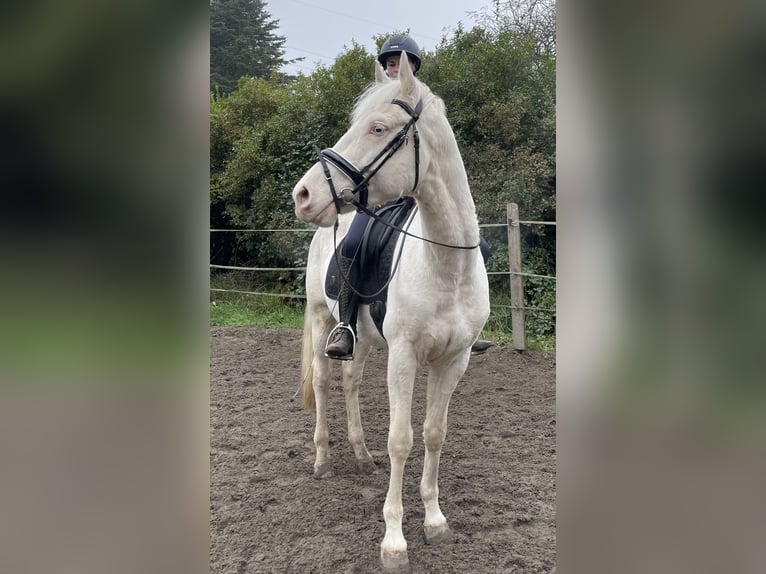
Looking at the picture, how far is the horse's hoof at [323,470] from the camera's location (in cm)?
318

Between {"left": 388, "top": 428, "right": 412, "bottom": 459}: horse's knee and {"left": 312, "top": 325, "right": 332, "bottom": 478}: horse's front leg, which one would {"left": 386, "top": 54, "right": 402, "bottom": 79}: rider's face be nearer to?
{"left": 312, "top": 325, "right": 332, "bottom": 478}: horse's front leg

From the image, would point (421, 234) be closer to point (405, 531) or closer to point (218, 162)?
point (405, 531)

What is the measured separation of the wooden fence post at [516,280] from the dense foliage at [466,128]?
0.75 feet

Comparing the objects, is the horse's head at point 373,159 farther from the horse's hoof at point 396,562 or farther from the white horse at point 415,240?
the horse's hoof at point 396,562

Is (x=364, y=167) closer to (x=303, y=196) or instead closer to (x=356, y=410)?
(x=303, y=196)

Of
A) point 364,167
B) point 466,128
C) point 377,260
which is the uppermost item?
point 466,128

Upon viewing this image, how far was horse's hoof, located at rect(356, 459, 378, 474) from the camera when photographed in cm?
326

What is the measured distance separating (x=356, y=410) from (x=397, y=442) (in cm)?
108

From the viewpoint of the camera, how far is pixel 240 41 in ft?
9.64

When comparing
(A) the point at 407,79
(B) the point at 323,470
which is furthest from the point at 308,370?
(A) the point at 407,79

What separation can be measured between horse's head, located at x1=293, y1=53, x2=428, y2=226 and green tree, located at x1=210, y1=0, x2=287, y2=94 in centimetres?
74
